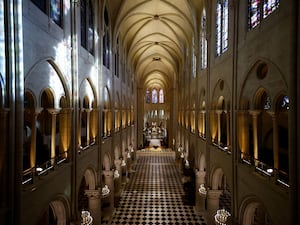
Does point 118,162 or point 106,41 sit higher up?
point 106,41

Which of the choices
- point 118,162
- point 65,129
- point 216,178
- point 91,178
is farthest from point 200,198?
point 65,129

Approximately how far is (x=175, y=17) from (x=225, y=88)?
13.2m

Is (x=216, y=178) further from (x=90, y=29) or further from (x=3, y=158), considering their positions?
(x=90, y=29)

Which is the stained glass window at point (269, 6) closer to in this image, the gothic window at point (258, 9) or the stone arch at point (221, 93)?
the gothic window at point (258, 9)

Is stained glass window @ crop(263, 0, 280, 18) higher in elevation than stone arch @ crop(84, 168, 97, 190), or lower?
higher

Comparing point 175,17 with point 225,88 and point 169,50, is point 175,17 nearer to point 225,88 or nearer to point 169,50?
point 169,50

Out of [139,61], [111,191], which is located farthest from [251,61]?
[139,61]

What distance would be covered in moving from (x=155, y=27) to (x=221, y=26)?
14175 millimetres

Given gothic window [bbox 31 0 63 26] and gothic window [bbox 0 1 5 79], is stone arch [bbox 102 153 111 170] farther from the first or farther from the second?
gothic window [bbox 0 1 5 79]

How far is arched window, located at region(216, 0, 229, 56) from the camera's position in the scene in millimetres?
11609

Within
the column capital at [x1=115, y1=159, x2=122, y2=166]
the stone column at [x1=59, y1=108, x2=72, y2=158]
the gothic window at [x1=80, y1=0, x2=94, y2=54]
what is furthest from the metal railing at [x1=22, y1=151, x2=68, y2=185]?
the column capital at [x1=115, y1=159, x2=122, y2=166]

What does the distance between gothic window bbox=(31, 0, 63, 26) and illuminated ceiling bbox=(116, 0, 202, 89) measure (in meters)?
9.84

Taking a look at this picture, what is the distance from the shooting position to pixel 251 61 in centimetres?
809

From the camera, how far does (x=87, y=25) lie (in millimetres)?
12492
